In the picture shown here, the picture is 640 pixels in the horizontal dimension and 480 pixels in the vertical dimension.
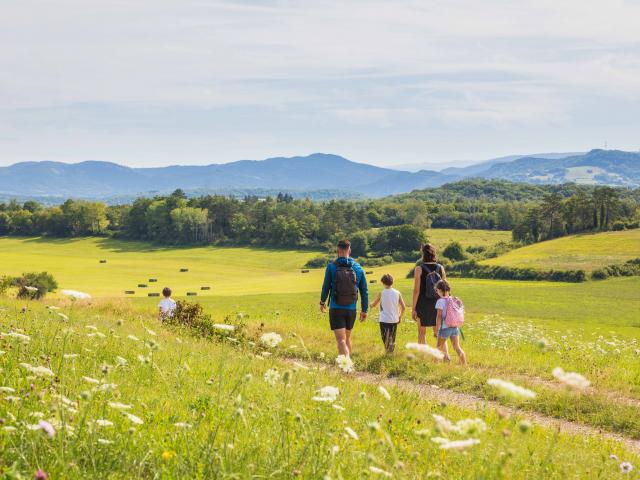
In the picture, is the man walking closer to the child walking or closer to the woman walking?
the child walking

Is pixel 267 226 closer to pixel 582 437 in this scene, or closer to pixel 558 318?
pixel 558 318

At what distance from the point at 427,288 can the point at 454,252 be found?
12071cm

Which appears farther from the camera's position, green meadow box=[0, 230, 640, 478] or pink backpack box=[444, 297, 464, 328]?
pink backpack box=[444, 297, 464, 328]

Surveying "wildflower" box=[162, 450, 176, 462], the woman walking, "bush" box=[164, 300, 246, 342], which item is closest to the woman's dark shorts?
the woman walking

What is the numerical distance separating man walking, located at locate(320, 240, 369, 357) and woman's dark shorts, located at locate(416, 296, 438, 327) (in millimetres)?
1696

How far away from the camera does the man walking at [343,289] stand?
42.9 ft

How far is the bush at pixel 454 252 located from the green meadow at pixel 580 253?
59.7 ft

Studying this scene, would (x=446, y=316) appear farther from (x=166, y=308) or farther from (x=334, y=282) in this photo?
(x=166, y=308)

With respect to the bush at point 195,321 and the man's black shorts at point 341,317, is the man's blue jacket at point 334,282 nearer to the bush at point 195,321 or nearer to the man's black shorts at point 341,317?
the man's black shorts at point 341,317

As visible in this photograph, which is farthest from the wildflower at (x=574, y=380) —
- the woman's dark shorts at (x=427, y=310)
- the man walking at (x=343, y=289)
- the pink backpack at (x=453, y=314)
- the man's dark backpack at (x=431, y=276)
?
the woman's dark shorts at (x=427, y=310)

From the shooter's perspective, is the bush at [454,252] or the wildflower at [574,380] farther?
the bush at [454,252]

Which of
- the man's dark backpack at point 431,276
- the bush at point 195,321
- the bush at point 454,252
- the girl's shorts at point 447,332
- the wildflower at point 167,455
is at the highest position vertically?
the man's dark backpack at point 431,276

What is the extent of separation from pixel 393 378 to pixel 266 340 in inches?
307

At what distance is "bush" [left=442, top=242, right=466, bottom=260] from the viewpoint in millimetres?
131750
